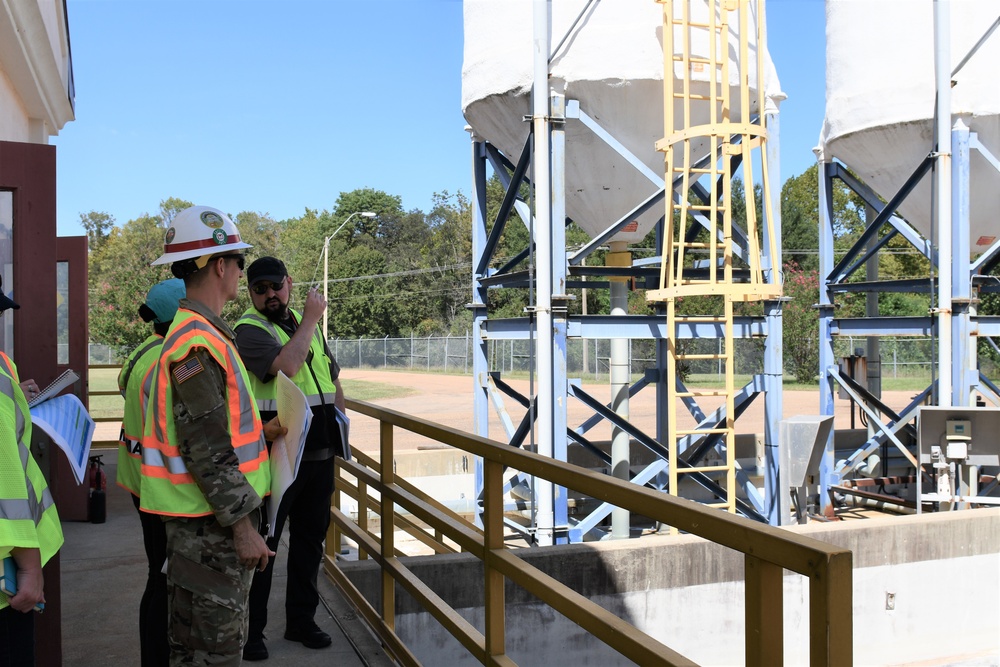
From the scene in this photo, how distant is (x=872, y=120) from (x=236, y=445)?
10.8 metres

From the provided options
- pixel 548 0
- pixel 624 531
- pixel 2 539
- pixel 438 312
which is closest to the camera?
pixel 2 539

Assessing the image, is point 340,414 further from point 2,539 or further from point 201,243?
point 2,539

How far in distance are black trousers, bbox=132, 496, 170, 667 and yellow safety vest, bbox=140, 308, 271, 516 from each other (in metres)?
0.53

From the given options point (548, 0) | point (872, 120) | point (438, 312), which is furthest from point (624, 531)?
point (438, 312)

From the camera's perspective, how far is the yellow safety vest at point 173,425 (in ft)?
9.14

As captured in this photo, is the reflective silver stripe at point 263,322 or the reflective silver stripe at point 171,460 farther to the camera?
the reflective silver stripe at point 263,322

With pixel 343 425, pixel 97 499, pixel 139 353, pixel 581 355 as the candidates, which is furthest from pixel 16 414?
pixel 581 355

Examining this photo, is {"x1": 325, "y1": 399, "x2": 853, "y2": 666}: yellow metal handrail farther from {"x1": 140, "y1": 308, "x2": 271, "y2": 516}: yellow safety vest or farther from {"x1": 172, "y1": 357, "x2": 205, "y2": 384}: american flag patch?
{"x1": 172, "y1": 357, "x2": 205, "y2": 384}: american flag patch

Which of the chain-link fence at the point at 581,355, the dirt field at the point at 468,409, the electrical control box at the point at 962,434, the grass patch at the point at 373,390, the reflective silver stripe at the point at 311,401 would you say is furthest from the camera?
the chain-link fence at the point at 581,355

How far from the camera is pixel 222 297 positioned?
10.1ft

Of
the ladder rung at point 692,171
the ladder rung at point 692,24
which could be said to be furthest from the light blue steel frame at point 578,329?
the ladder rung at point 692,24

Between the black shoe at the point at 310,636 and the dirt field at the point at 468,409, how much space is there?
44.1ft

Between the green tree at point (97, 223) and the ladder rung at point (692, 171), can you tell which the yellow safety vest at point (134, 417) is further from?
the green tree at point (97, 223)

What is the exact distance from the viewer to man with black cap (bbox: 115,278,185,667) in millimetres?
3365
